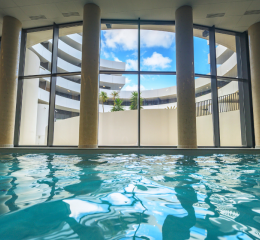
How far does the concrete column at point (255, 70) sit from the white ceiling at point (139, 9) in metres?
0.39

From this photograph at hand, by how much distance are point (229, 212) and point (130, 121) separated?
19.5 feet

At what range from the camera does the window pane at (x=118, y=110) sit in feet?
22.8

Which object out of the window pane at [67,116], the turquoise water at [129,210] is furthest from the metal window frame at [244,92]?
the turquoise water at [129,210]

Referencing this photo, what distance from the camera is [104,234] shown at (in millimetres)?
832

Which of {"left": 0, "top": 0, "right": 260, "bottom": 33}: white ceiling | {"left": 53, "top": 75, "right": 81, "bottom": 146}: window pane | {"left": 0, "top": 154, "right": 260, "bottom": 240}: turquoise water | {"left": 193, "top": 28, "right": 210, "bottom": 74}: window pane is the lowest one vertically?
{"left": 0, "top": 154, "right": 260, "bottom": 240}: turquoise water

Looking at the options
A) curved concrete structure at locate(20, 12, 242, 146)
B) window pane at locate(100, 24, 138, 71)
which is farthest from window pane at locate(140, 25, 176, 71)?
window pane at locate(100, 24, 138, 71)

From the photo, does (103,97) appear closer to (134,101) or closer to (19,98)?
(134,101)

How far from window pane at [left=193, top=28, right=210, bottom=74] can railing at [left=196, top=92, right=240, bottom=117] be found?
1096 millimetres

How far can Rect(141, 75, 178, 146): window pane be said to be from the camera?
22.9 feet

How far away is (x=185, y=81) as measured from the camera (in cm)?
613

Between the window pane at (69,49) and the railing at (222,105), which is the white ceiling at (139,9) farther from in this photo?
the railing at (222,105)

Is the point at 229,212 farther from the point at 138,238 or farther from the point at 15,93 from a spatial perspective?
the point at 15,93

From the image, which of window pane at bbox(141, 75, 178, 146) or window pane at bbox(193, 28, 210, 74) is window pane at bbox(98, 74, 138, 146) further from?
window pane at bbox(193, 28, 210, 74)

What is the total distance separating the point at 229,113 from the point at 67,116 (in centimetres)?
577
